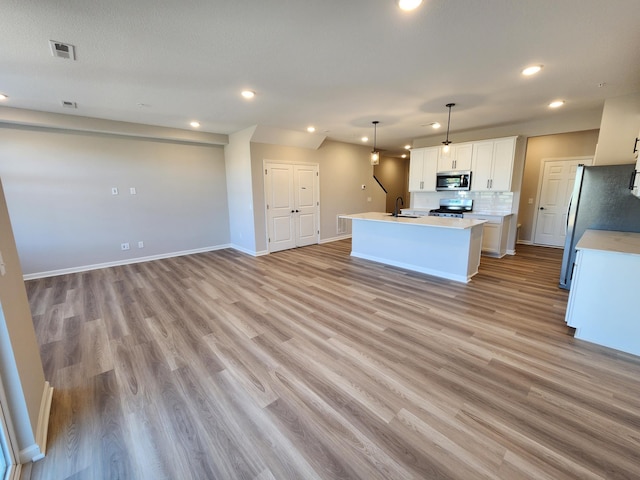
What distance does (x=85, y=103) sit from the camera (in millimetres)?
3715

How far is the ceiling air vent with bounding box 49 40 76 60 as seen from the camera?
7.18 ft

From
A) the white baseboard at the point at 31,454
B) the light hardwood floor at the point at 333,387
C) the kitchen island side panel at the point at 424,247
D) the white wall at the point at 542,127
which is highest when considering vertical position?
A: the white wall at the point at 542,127

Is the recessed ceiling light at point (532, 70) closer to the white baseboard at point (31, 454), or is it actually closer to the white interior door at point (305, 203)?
the white interior door at point (305, 203)

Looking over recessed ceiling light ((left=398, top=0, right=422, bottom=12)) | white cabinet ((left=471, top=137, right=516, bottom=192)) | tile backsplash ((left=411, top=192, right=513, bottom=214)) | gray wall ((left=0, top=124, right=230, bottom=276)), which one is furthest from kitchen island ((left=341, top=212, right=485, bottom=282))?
gray wall ((left=0, top=124, right=230, bottom=276))

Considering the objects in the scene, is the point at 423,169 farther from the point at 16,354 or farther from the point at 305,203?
the point at 16,354

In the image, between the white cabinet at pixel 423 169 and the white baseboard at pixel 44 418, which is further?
the white cabinet at pixel 423 169

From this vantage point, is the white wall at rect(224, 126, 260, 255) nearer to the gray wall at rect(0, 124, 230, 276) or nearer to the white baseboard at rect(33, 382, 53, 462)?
the gray wall at rect(0, 124, 230, 276)

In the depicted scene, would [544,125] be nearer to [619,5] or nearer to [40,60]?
[619,5]

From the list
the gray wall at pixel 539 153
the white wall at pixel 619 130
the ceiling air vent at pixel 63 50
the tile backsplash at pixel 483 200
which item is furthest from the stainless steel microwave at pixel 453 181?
the ceiling air vent at pixel 63 50

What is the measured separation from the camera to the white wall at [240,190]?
5629 millimetres

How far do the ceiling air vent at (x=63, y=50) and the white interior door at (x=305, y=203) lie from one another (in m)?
4.27

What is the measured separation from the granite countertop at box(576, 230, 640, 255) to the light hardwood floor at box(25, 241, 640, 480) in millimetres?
897

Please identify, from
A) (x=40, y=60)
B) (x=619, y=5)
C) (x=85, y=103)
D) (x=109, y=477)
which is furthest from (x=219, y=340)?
(x=619, y=5)

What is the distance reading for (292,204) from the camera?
6375 mm
